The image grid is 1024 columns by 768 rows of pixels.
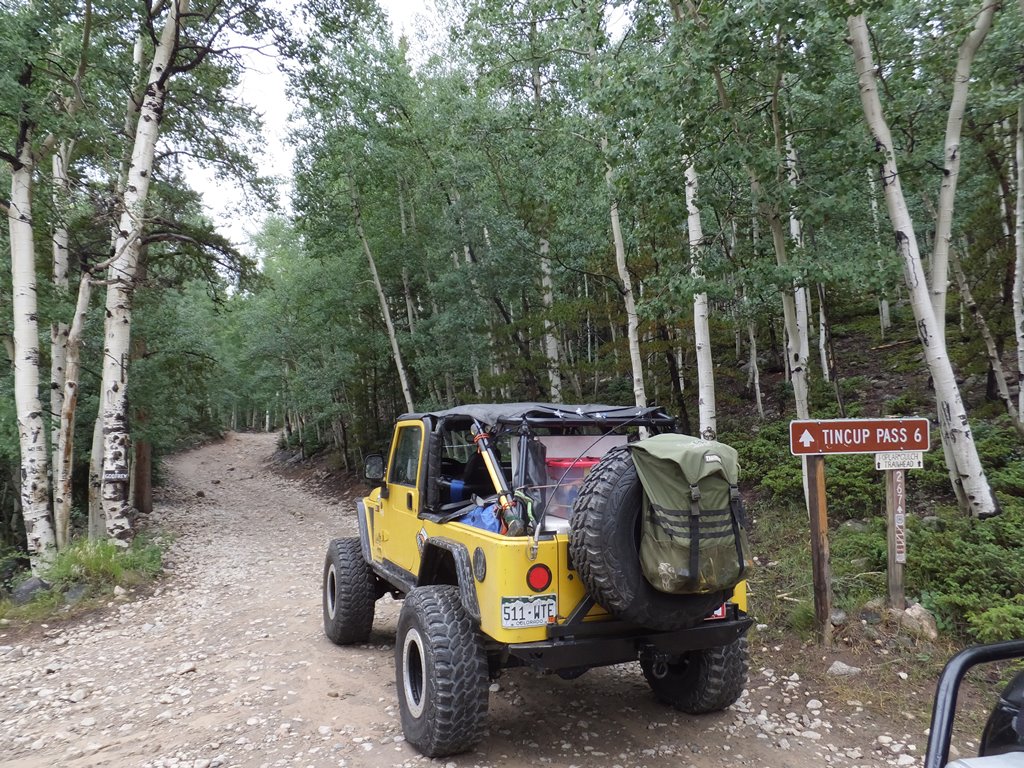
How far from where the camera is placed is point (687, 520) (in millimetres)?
3139

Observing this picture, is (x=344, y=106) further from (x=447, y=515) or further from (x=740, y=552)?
(x=740, y=552)

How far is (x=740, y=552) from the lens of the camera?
329 cm

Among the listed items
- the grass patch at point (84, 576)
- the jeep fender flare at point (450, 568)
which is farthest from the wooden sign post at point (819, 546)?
the grass patch at point (84, 576)

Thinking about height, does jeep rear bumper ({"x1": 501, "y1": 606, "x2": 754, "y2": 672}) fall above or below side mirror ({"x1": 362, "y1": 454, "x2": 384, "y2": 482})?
below

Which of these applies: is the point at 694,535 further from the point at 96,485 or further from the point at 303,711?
the point at 96,485

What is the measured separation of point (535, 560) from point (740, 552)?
106cm

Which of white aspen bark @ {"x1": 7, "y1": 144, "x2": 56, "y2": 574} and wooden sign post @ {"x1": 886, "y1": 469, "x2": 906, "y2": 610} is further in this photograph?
white aspen bark @ {"x1": 7, "y1": 144, "x2": 56, "y2": 574}

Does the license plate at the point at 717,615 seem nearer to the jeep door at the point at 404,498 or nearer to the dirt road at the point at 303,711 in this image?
the dirt road at the point at 303,711

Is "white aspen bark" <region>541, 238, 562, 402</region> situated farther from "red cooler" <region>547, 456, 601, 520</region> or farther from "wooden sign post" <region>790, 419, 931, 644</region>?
"red cooler" <region>547, 456, 601, 520</region>

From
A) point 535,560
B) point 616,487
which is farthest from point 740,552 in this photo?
point 535,560

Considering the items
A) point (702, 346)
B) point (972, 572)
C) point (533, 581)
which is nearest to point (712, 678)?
point (533, 581)

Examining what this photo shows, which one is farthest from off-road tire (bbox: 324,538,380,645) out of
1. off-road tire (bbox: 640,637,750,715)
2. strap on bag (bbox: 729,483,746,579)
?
strap on bag (bbox: 729,483,746,579)

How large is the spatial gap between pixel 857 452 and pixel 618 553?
8.76 ft

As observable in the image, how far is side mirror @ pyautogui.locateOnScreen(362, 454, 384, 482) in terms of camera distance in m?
5.30
